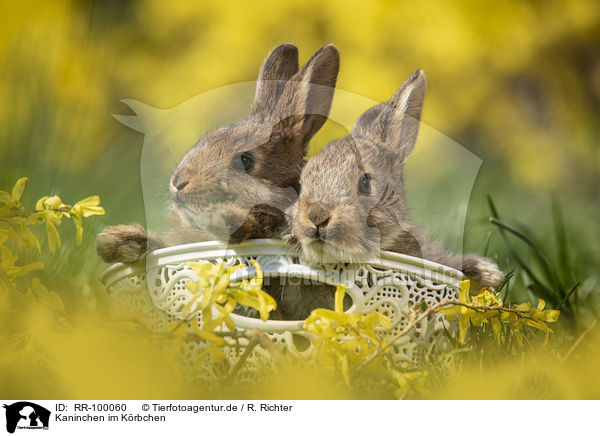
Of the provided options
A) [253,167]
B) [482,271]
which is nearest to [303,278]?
[253,167]

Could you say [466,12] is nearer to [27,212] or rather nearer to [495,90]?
[495,90]

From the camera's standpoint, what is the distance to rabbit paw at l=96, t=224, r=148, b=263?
737 millimetres

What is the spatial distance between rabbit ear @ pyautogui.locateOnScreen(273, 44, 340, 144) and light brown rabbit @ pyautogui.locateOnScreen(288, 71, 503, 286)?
0.17 ft

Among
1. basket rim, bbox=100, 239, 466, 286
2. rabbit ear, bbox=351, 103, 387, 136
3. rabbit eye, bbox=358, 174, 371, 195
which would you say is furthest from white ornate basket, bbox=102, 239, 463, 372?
rabbit ear, bbox=351, 103, 387, 136

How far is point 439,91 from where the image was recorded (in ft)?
2.87

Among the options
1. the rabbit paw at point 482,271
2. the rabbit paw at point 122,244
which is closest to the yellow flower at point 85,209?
the rabbit paw at point 122,244

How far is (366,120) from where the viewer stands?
823mm

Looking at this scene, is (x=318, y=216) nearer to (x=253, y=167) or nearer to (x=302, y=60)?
(x=253, y=167)

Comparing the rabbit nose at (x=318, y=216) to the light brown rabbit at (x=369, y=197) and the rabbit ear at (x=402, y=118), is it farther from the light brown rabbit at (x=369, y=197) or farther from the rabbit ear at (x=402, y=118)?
the rabbit ear at (x=402, y=118)

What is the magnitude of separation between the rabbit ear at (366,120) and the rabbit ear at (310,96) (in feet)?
0.16

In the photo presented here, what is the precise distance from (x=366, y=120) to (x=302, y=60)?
142mm

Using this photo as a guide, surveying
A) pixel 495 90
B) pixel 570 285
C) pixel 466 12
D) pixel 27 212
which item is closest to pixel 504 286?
pixel 570 285
